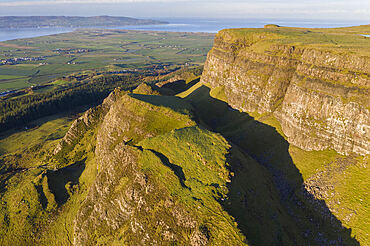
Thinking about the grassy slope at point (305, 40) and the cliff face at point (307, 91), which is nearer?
the cliff face at point (307, 91)

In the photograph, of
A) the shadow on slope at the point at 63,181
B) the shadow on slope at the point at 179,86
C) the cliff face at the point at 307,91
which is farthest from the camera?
the shadow on slope at the point at 179,86

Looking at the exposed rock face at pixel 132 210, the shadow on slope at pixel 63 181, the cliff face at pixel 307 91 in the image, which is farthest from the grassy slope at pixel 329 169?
the shadow on slope at pixel 63 181

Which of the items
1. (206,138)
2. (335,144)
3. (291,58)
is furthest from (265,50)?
(206,138)

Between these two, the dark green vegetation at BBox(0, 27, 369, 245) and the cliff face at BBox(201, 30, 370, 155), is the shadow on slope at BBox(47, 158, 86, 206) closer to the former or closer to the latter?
the dark green vegetation at BBox(0, 27, 369, 245)

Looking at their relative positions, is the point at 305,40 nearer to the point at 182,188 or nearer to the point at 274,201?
the point at 274,201

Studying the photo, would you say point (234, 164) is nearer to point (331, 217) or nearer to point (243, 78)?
point (331, 217)

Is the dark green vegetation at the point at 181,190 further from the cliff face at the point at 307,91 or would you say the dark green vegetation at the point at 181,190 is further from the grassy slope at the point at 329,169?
the cliff face at the point at 307,91
